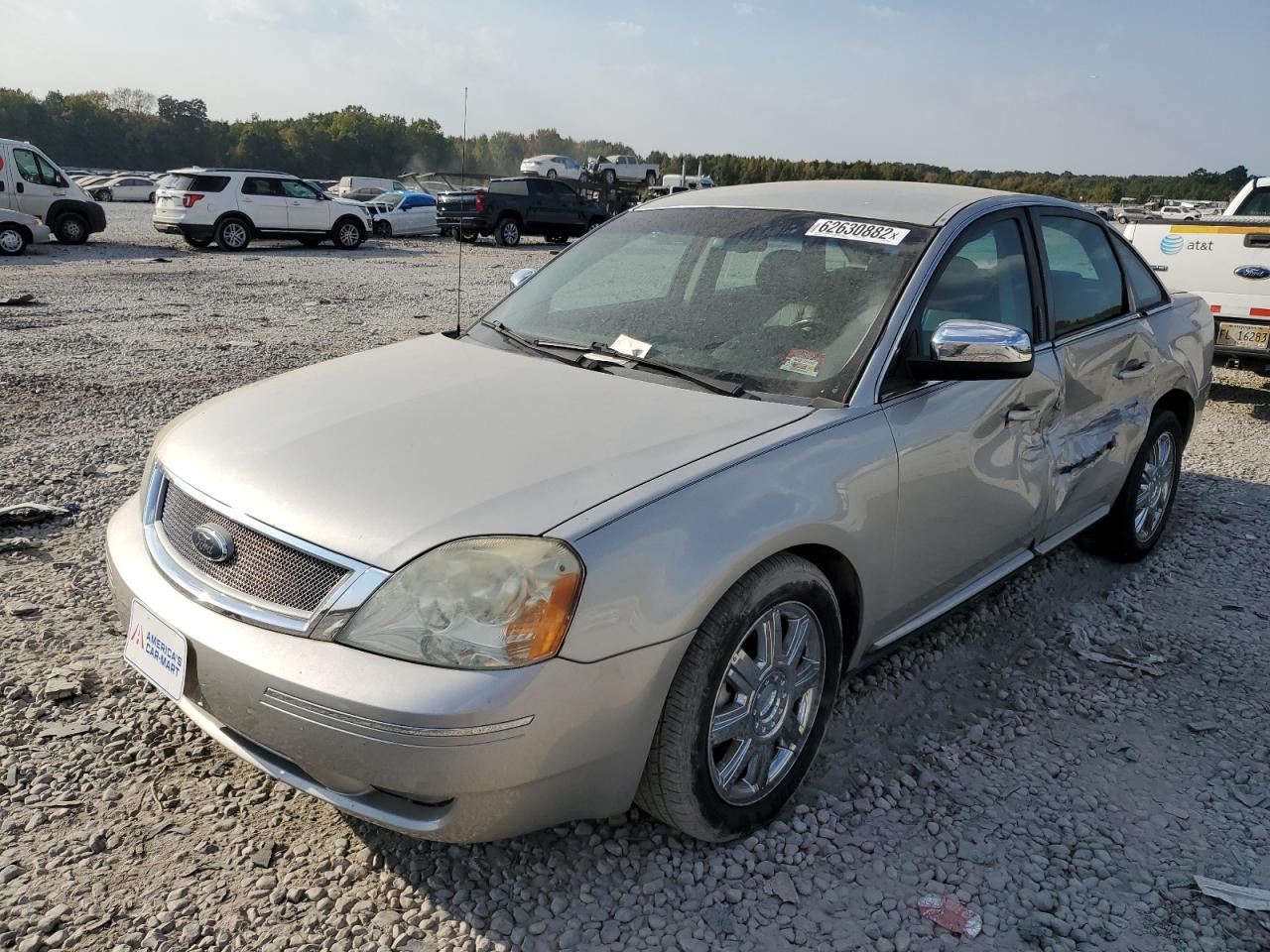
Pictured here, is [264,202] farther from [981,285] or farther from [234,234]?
[981,285]

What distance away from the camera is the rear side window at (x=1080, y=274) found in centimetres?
372

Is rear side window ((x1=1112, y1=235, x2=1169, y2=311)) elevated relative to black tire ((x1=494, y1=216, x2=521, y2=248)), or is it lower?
elevated

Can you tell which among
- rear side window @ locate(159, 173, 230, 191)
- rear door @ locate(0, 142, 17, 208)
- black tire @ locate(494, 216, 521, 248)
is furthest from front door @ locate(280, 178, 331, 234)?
rear door @ locate(0, 142, 17, 208)

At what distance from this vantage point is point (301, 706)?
6.68 ft

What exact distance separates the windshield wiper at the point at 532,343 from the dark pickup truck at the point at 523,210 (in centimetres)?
2126

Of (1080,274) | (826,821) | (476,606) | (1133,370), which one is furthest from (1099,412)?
(476,606)

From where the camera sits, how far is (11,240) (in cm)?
1709

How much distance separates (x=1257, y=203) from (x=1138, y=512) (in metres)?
7.41

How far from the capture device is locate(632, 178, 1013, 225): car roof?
331 cm

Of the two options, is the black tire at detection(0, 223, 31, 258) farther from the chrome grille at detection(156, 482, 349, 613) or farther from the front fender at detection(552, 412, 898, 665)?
the front fender at detection(552, 412, 898, 665)

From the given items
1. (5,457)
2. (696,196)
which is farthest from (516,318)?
(5,457)

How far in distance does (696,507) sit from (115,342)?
28.9 ft

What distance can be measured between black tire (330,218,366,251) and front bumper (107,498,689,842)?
21516 mm

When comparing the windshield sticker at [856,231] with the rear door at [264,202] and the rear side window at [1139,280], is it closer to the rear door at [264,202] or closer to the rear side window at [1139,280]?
the rear side window at [1139,280]
